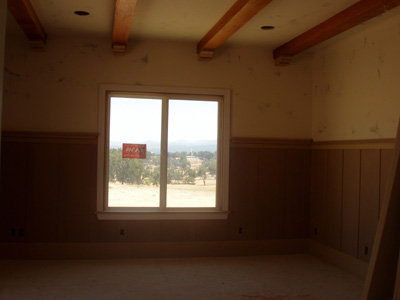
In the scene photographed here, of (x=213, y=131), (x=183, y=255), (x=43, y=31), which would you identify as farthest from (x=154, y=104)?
(x=183, y=255)

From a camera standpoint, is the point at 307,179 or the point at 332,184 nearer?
the point at 332,184

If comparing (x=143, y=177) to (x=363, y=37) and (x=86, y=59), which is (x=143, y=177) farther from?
(x=363, y=37)

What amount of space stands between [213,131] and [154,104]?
33.7 inches

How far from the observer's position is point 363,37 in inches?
188

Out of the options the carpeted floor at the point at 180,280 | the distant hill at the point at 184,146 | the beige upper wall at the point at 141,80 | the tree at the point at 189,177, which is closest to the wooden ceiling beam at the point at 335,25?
the beige upper wall at the point at 141,80

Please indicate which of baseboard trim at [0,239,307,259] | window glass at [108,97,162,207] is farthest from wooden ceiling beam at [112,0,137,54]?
baseboard trim at [0,239,307,259]

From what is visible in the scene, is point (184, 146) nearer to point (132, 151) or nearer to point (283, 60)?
point (132, 151)

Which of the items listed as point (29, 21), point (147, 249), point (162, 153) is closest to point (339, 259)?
point (147, 249)

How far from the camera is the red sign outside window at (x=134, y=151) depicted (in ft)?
17.9

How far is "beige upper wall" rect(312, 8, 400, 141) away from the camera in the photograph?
14.3 ft

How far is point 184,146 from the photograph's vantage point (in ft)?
18.4

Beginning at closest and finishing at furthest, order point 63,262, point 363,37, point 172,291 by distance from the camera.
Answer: point 172,291 → point 363,37 → point 63,262

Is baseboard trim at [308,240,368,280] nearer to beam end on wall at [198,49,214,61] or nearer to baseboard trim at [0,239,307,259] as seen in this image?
baseboard trim at [0,239,307,259]

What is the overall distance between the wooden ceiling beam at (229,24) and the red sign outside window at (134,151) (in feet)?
4.57
